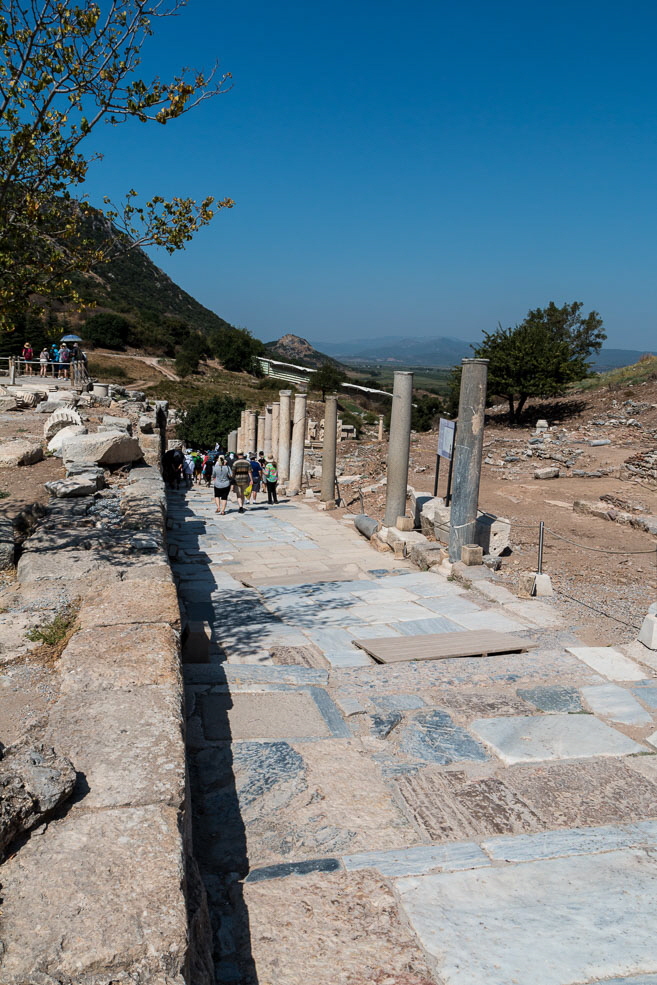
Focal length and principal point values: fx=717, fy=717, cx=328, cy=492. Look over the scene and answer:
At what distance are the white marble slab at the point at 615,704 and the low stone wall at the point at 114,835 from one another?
318 centimetres

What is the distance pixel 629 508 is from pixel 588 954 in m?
12.6

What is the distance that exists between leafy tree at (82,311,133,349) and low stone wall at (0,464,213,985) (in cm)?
5486

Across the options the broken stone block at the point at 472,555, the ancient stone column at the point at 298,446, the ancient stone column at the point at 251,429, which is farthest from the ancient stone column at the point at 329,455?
the ancient stone column at the point at 251,429

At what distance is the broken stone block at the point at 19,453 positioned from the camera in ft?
35.8

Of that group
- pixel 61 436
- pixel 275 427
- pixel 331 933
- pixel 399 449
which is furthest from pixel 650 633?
pixel 275 427

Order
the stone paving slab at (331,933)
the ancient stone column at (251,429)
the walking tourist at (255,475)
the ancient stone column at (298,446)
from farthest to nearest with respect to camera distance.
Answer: the ancient stone column at (251,429) → the ancient stone column at (298,446) → the walking tourist at (255,475) → the stone paving slab at (331,933)

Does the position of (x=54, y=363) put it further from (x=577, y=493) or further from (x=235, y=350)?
(x=235, y=350)

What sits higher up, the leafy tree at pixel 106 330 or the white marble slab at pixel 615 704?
the leafy tree at pixel 106 330

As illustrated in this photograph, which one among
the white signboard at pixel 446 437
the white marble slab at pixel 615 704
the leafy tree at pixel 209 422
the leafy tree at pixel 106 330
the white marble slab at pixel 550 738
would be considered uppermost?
the leafy tree at pixel 106 330

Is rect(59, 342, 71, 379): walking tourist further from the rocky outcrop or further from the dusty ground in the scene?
the rocky outcrop

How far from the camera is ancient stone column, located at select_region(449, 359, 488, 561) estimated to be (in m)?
10.2

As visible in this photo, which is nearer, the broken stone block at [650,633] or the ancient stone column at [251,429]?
the broken stone block at [650,633]

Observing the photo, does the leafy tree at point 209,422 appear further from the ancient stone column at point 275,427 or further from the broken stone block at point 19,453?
the broken stone block at point 19,453


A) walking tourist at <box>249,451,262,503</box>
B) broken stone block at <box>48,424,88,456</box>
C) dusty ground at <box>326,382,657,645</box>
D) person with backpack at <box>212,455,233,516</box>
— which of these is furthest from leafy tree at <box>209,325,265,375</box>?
broken stone block at <box>48,424,88,456</box>
